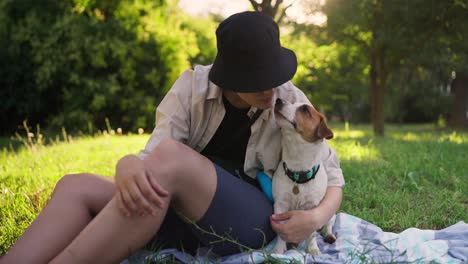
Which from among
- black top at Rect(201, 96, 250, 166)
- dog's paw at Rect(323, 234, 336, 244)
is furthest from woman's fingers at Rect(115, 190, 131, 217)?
dog's paw at Rect(323, 234, 336, 244)

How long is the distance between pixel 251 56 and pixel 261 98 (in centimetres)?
23

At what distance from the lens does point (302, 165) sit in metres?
2.46

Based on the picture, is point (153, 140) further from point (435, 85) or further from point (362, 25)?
point (435, 85)

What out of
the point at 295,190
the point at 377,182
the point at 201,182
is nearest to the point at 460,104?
the point at 377,182

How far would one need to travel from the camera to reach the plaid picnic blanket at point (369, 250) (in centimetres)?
235

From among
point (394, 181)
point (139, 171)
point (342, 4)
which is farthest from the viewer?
point (342, 4)

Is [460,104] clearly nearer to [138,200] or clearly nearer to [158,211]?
[158,211]

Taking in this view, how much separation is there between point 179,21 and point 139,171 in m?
14.1

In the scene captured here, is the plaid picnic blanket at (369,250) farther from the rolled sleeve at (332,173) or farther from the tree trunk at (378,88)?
the tree trunk at (378,88)

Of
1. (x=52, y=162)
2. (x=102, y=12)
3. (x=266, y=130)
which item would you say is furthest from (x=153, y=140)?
(x=102, y=12)

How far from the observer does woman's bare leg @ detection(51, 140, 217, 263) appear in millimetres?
2010

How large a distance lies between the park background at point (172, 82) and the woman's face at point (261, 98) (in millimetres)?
1485

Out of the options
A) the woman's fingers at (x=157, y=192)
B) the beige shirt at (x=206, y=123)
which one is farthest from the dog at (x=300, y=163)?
the woman's fingers at (x=157, y=192)

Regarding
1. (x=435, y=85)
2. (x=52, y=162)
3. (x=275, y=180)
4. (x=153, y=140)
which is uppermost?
(x=153, y=140)
